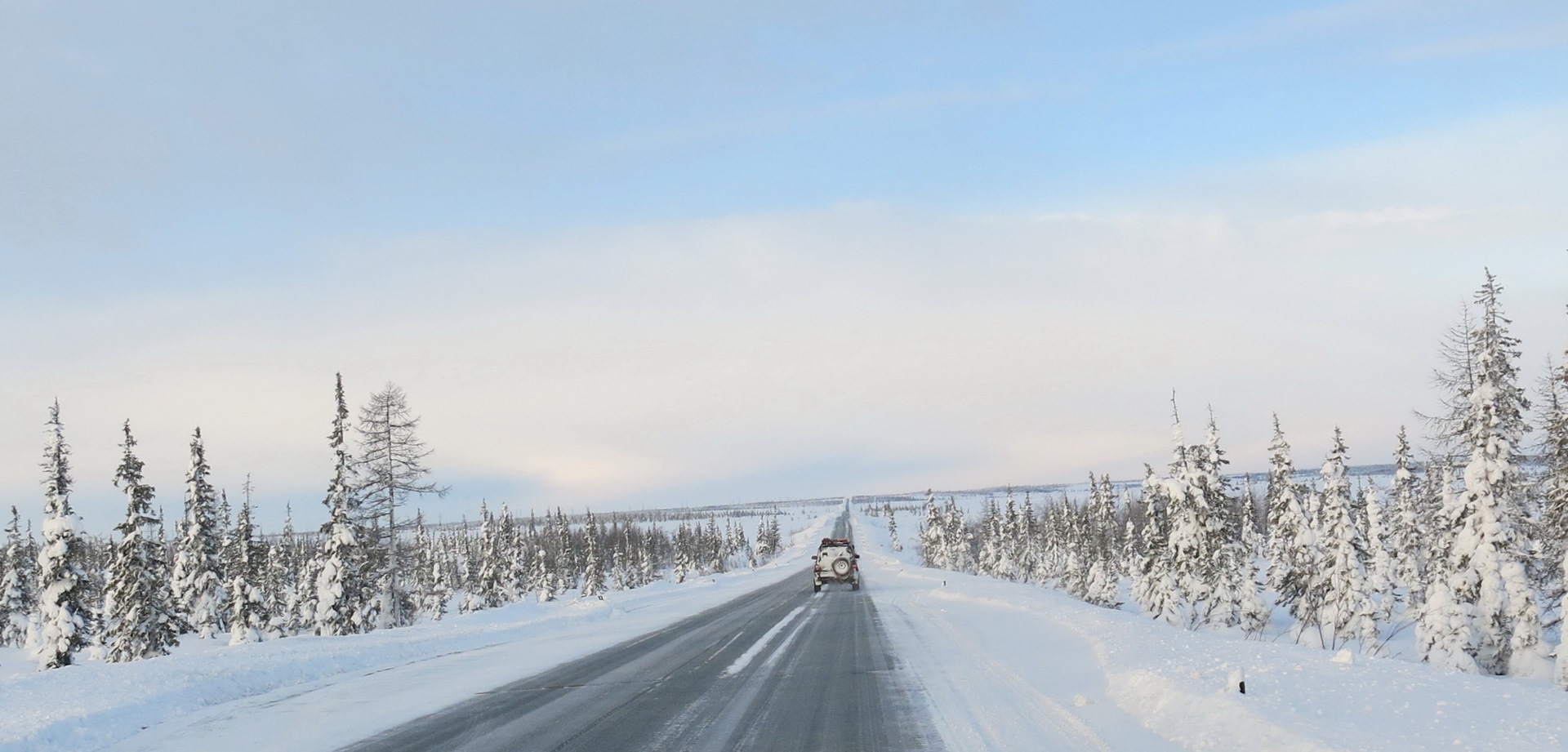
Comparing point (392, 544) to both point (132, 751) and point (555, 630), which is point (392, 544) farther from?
point (132, 751)

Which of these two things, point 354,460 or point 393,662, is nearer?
point 393,662

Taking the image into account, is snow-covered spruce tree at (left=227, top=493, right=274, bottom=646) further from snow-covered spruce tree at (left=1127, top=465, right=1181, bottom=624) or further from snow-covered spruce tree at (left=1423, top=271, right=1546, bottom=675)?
snow-covered spruce tree at (left=1423, top=271, right=1546, bottom=675)

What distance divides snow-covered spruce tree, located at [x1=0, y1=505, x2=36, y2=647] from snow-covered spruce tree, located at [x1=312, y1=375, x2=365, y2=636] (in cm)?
3933

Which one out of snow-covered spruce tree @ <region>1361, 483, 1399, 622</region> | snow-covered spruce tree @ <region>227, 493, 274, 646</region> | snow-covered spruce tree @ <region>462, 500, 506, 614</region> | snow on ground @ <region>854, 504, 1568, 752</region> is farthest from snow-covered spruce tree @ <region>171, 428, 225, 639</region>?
snow-covered spruce tree @ <region>1361, 483, 1399, 622</region>

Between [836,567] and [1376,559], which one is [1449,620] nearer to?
[1376,559]

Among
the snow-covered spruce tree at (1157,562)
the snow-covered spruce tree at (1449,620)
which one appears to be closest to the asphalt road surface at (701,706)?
the snow-covered spruce tree at (1449,620)

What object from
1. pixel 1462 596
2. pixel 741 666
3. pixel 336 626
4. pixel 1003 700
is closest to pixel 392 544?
pixel 336 626

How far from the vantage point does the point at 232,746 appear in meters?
9.73

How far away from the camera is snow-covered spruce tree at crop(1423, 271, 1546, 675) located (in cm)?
2817

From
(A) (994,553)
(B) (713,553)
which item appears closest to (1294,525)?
(A) (994,553)

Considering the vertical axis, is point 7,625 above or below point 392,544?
below

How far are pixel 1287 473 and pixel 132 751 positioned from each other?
4581 centimetres

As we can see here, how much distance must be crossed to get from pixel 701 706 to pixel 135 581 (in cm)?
4064

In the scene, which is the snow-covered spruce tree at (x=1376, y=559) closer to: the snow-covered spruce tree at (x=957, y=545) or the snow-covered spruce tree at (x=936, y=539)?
the snow-covered spruce tree at (x=957, y=545)
